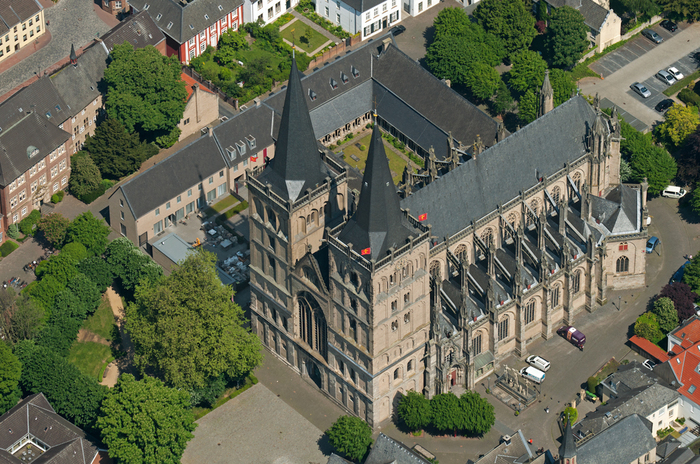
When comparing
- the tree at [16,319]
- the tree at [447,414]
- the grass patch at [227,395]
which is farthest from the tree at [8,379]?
the tree at [447,414]

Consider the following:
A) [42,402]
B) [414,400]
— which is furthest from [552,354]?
[42,402]

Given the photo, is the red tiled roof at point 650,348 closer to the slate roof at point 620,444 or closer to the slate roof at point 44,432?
the slate roof at point 620,444

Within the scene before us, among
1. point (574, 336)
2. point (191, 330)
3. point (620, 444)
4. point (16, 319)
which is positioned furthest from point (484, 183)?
point (16, 319)

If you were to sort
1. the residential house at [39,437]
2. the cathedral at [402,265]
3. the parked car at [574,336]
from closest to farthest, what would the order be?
the cathedral at [402,265] → the residential house at [39,437] → the parked car at [574,336]

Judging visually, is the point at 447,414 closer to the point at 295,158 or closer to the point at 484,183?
the point at 484,183

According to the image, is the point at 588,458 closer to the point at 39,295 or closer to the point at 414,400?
the point at 414,400

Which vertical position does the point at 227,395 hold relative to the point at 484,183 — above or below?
below
